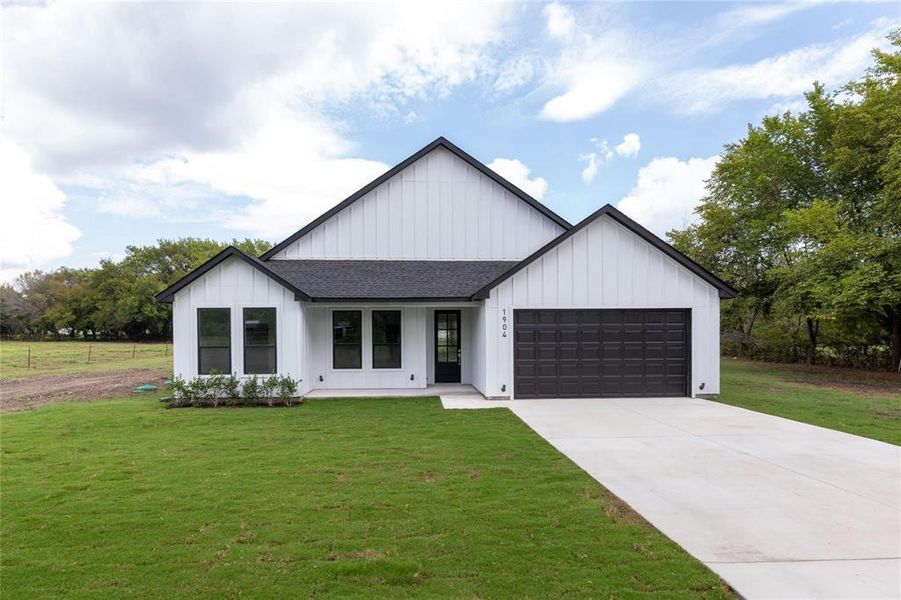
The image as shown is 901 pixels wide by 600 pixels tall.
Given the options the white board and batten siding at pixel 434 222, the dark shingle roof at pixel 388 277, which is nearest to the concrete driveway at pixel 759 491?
the dark shingle roof at pixel 388 277

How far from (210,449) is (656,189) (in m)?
30.3

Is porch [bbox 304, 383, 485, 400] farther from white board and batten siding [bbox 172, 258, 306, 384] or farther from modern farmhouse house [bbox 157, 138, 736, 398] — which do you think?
white board and batten siding [bbox 172, 258, 306, 384]

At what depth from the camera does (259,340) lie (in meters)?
11.9

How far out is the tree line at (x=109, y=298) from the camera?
166 ft

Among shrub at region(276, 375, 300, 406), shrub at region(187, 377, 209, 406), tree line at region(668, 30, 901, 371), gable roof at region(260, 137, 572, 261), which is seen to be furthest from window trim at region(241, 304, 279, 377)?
tree line at region(668, 30, 901, 371)

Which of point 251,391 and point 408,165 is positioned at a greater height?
point 408,165

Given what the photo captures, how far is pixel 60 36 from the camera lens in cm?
1169

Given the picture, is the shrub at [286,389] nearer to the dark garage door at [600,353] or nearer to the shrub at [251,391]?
the shrub at [251,391]

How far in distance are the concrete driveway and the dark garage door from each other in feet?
7.31

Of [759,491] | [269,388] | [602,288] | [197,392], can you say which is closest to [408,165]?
[602,288]

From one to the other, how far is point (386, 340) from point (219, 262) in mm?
4824

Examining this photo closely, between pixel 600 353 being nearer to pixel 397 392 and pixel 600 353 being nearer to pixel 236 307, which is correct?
pixel 397 392

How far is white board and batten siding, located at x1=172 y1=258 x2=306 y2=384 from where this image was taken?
11797 mm

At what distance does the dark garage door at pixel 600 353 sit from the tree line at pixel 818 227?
7823 mm
